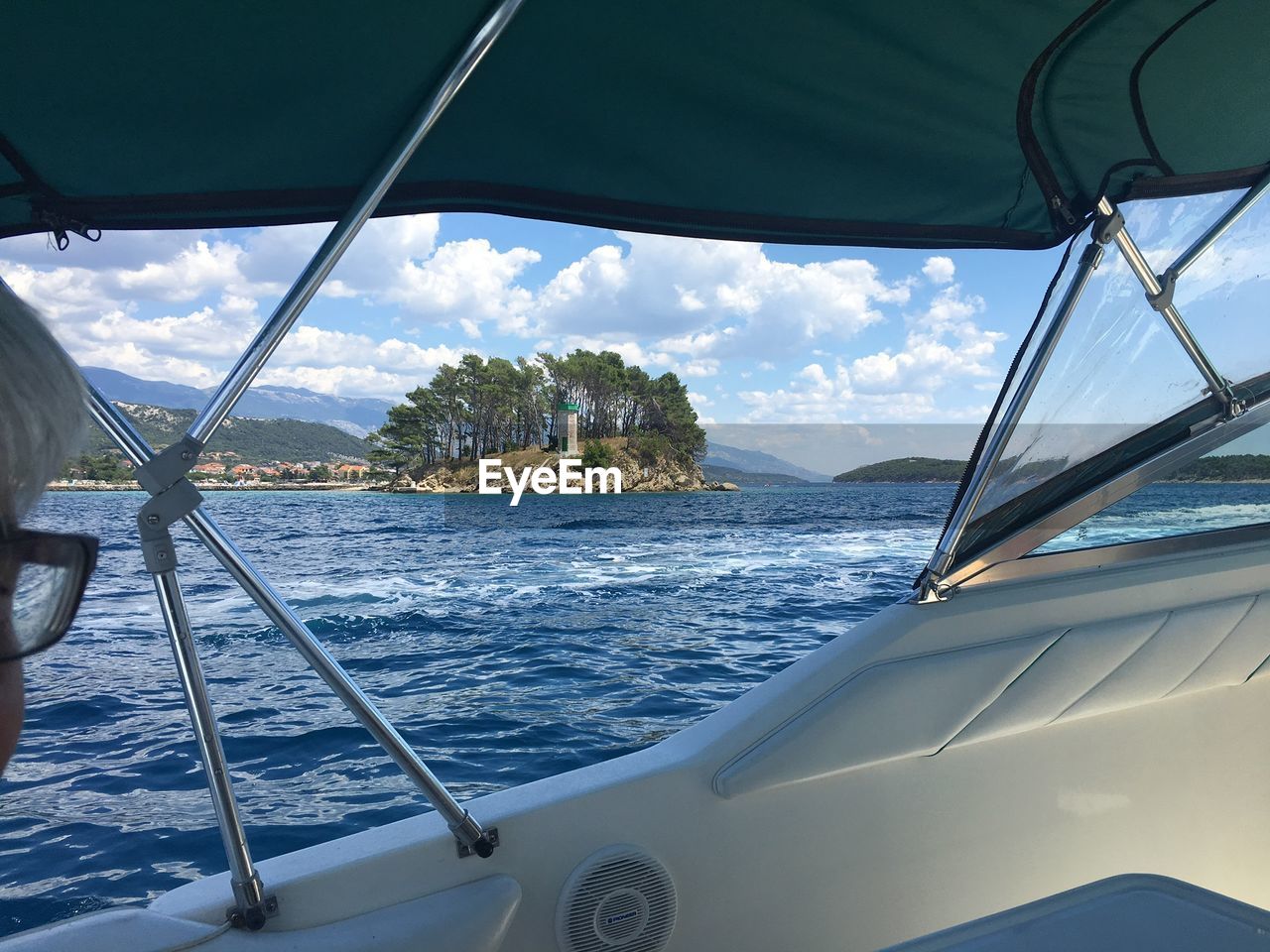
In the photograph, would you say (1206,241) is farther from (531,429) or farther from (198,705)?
(531,429)

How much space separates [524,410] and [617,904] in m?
41.7

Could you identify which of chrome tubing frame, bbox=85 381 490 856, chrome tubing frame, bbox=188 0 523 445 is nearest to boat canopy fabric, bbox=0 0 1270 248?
chrome tubing frame, bbox=188 0 523 445

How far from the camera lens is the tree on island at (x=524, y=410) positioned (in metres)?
40.3

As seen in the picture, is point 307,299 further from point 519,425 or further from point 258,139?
point 519,425

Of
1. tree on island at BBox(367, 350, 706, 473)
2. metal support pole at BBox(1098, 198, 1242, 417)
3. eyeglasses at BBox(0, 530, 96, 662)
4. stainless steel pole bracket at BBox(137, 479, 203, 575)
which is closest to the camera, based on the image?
eyeglasses at BBox(0, 530, 96, 662)

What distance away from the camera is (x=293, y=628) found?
39.4 inches

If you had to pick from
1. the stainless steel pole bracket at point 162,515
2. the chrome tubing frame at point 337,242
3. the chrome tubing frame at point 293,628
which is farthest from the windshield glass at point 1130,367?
the stainless steel pole bracket at point 162,515

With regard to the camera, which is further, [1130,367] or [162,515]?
[1130,367]

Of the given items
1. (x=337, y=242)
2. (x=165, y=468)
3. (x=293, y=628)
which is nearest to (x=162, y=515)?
(x=165, y=468)

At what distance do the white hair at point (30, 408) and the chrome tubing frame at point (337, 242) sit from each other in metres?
0.46

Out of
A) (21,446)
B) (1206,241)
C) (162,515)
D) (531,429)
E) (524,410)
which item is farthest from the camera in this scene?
(531,429)

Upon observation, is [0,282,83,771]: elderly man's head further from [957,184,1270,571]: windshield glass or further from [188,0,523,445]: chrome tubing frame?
[957,184,1270,571]: windshield glass

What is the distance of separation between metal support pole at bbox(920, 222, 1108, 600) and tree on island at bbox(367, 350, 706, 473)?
39656 mm

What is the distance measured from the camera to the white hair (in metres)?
0.44
